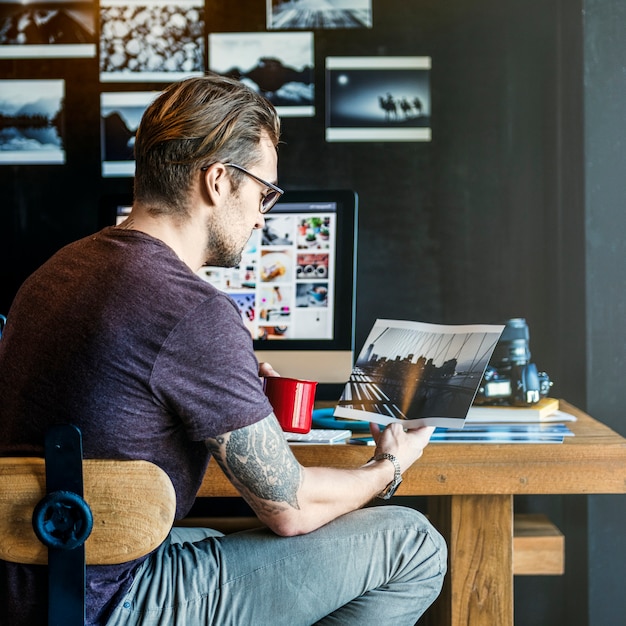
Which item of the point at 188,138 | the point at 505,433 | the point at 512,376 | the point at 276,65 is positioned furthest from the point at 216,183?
the point at 276,65

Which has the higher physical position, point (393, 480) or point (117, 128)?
point (117, 128)

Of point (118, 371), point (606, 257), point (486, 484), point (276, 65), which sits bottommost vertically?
point (486, 484)

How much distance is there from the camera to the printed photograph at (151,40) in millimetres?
2312

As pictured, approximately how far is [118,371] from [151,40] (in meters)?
1.56

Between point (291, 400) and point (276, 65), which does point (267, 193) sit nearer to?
point (291, 400)

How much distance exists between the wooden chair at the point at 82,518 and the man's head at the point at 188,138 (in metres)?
0.44

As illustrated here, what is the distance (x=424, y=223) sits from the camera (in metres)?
2.29

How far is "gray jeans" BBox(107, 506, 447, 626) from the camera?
44.8 inches

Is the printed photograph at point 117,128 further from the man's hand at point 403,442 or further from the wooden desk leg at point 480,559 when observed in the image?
the wooden desk leg at point 480,559

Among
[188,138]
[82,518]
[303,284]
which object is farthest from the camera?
[303,284]

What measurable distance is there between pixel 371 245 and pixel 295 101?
468 mm

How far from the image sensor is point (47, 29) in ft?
7.69

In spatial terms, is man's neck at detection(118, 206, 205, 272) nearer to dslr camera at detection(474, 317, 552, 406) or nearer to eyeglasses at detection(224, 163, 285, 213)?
eyeglasses at detection(224, 163, 285, 213)

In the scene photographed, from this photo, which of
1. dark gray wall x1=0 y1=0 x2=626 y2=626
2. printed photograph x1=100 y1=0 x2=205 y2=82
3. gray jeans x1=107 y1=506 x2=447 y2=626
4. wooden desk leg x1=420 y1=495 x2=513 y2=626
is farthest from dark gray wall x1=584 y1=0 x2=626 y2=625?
printed photograph x1=100 y1=0 x2=205 y2=82
